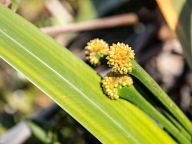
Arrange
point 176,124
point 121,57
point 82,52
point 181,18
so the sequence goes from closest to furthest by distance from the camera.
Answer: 1. point 121,57
2. point 176,124
3. point 181,18
4. point 82,52

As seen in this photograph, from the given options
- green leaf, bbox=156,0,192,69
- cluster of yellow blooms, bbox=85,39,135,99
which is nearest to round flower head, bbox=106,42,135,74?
cluster of yellow blooms, bbox=85,39,135,99

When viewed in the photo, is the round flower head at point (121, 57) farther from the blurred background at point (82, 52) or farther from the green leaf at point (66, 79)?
the blurred background at point (82, 52)

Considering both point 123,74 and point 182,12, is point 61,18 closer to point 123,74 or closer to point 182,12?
point 182,12

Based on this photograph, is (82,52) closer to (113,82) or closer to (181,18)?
(181,18)

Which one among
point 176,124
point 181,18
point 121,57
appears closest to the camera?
point 121,57

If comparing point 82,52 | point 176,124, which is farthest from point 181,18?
point 82,52

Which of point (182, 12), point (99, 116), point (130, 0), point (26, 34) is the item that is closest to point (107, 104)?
point (99, 116)

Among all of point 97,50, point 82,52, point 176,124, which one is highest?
point 82,52

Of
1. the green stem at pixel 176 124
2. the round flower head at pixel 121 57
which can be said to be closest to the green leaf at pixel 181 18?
the green stem at pixel 176 124
